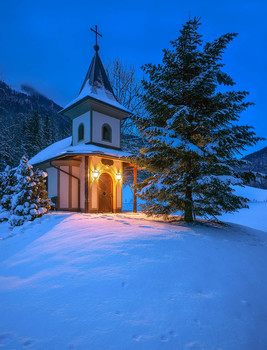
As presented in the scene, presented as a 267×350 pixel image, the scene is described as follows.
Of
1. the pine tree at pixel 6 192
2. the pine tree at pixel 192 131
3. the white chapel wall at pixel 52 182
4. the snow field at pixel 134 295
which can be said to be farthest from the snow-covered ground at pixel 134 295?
the white chapel wall at pixel 52 182

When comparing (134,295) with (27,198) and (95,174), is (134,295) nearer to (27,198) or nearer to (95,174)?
(27,198)

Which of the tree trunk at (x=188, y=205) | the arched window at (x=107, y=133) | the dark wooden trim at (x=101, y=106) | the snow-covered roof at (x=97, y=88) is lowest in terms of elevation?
the tree trunk at (x=188, y=205)

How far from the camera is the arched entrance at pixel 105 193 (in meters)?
11.2

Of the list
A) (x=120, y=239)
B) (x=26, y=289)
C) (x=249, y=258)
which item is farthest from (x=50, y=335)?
(x=249, y=258)

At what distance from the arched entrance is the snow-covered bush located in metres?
3.38

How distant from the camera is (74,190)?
1189cm

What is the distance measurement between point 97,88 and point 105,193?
22.5 feet

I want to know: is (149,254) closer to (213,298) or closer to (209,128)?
(213,298)

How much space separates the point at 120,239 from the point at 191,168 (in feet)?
11.9

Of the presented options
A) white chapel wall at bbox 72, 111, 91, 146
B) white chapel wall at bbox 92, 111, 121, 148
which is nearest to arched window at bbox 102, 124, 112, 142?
white chapel wall at bbox 92, 111, 121, 148

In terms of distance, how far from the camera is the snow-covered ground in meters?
1.95

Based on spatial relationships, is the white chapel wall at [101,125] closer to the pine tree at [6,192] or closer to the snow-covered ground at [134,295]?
the pine tree at [6,192]

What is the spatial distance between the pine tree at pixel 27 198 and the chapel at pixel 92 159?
8.15ft

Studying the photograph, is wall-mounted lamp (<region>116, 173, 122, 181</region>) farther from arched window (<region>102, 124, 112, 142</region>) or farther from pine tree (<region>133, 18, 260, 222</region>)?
pine tree (<region>133, 18, 260, 222</region>)
